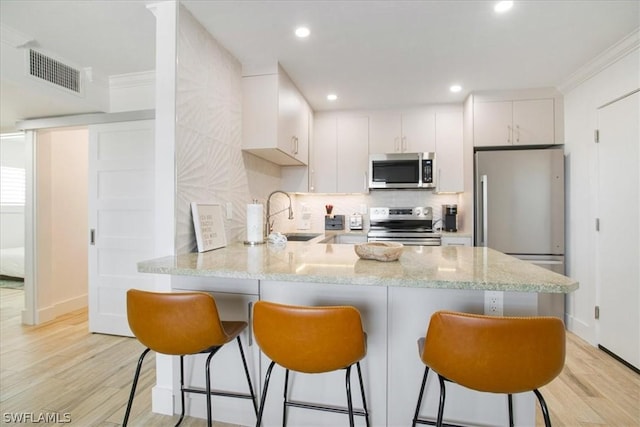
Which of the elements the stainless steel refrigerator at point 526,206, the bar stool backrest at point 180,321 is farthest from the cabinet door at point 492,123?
the bar stool backrest at point 180,321

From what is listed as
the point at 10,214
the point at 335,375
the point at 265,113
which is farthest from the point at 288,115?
the point at 10,214

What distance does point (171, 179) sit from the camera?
180 cm

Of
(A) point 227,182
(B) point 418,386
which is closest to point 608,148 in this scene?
(B) point 418,386

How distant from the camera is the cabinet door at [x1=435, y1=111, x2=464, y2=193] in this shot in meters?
3.61

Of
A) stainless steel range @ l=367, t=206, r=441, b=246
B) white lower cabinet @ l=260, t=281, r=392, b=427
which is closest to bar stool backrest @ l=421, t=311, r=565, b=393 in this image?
white lower cabinet @ l=260, t=281, r=392, b=427

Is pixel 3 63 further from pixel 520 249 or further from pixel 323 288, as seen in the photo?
pixel 520 249

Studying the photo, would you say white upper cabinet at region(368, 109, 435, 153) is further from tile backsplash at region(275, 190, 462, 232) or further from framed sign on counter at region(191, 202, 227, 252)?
framed sign on counter at region(191, 202, 227, 252)

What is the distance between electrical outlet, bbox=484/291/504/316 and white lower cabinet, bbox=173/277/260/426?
3.69 ft

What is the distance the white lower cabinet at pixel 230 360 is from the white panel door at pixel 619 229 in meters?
2.74

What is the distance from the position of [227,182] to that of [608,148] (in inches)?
124

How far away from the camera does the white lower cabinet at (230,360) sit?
165 cm

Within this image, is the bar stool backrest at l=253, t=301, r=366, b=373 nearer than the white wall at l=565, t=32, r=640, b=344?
Yes

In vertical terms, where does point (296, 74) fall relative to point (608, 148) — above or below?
above

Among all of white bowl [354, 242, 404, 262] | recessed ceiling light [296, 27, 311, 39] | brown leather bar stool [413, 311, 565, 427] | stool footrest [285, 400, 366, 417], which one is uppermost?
recessed ceiling light [296, 27, 311, 39]
